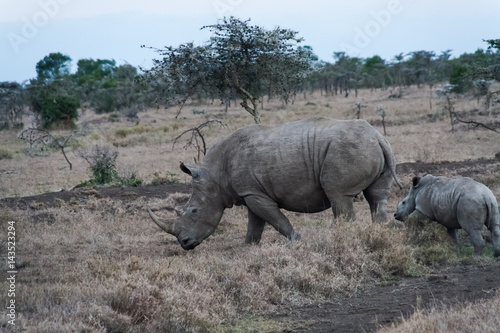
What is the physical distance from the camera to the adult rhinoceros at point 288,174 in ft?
30.1

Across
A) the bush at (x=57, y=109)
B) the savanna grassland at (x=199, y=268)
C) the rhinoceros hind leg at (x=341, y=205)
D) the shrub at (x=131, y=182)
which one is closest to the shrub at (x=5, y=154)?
the bush at (x=57, y=109)

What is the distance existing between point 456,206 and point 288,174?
2.45 m

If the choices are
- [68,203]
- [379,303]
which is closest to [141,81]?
[68,203]

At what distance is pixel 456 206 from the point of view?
8.84m

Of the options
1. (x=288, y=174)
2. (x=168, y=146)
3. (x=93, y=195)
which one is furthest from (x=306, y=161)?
(x=168, y=146)

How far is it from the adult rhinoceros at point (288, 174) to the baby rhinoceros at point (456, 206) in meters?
0.56

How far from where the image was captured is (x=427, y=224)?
9422 mm

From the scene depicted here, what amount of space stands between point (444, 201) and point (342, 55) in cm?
7725

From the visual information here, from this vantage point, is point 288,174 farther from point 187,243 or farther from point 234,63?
point 234,63

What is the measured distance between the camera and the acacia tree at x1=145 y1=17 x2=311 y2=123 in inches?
621

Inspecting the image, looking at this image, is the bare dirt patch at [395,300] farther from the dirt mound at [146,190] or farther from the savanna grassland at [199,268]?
the dirt mound at [146,190]

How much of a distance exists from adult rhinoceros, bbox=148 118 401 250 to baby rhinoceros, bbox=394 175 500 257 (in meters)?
0.56

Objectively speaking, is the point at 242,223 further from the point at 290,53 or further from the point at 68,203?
the point at 290,53

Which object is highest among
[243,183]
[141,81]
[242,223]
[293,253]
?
[141,81]
